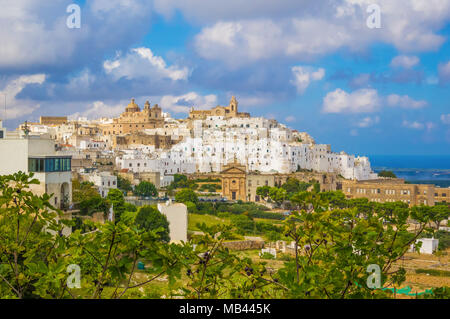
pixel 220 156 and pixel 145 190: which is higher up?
pixel 220 156

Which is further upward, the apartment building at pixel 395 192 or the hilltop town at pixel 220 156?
the hilltop town at pixel 220 156

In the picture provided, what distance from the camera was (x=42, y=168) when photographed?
1617 centimetres

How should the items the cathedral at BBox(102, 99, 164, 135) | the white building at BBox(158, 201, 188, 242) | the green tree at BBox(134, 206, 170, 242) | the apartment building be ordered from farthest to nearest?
the cathedral at BBox(102, 99, 164, 135) → the apartment building → the white building at BBox(158, 201, 188, 242) → the green tree at BBox(134, 206, 170, 242)

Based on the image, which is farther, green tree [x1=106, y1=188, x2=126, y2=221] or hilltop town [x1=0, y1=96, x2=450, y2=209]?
hilltop town [x1=0, y1=96, x2=450, y2=209]

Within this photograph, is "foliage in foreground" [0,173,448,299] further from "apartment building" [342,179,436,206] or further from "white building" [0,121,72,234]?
"apartment building" [342,179,436,206]

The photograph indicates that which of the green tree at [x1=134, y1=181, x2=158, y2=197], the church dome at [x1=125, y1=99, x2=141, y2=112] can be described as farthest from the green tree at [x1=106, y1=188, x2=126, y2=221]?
the church dome at [x1=125, y1=99, x2=141, y2=112]

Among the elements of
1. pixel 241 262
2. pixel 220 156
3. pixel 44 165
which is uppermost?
pixel 220 156

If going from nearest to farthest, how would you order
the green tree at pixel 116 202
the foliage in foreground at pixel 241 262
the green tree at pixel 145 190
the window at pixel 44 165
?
the foliage in foreground at pixel 241 262 < the window at pixel 44 165 < the green tree at pixel 116 202 < the green tree at pixel 145 190

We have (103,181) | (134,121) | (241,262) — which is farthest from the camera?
(134,121)

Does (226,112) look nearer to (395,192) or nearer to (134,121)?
(134,121)

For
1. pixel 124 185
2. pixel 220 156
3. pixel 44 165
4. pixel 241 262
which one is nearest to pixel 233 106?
pixel 220 156

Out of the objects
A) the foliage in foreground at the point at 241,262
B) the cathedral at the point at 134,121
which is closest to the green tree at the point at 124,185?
the cathedral at the point at 134,121

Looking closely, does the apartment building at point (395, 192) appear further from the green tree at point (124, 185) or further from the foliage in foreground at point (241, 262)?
the foliage in foreground at point (241, 262)

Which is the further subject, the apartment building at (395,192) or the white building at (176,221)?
the apartment building at (395,192)
